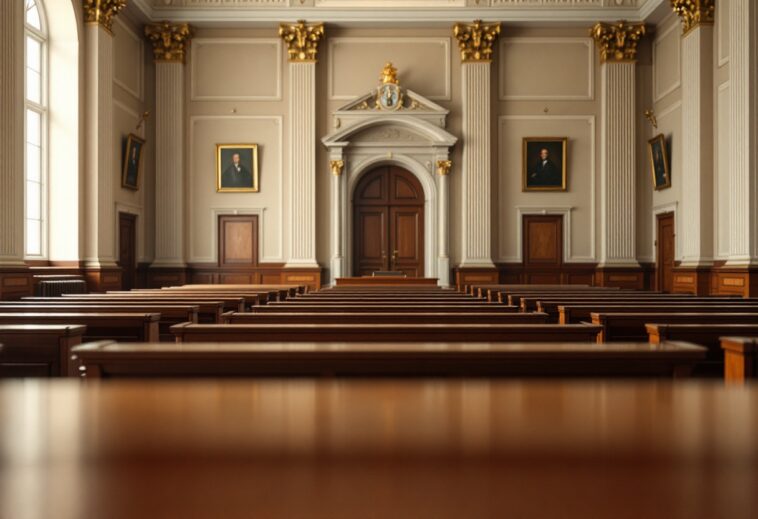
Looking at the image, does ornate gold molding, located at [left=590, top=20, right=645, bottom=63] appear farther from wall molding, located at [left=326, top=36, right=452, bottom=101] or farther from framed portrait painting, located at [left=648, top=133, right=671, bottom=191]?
wall molding, located at [left=326, top=36, right=452, bottom=101]

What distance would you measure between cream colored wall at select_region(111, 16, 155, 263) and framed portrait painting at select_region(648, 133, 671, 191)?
36.5ft

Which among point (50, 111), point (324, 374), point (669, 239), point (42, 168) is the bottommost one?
point (324, 374)

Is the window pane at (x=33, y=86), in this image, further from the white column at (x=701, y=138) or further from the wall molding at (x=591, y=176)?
the white column at (x=701, y=138)

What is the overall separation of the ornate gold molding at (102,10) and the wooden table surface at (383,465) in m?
12.8

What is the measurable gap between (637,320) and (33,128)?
430 inches

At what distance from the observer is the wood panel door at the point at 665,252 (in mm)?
13953

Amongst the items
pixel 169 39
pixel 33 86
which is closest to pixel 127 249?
pixel 33 86

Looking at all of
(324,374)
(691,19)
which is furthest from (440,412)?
(691,19)

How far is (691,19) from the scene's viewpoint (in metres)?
12.3

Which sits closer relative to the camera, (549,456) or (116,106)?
(549,456)

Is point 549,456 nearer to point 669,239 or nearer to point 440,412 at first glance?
point 440,412

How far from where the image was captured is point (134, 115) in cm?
1418

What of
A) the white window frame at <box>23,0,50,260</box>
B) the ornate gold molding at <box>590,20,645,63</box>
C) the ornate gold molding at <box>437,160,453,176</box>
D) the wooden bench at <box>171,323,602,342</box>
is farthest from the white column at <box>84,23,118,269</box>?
the ornate gold molding at <box>590,20,645,63</box>

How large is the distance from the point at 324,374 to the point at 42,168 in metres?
11.1
